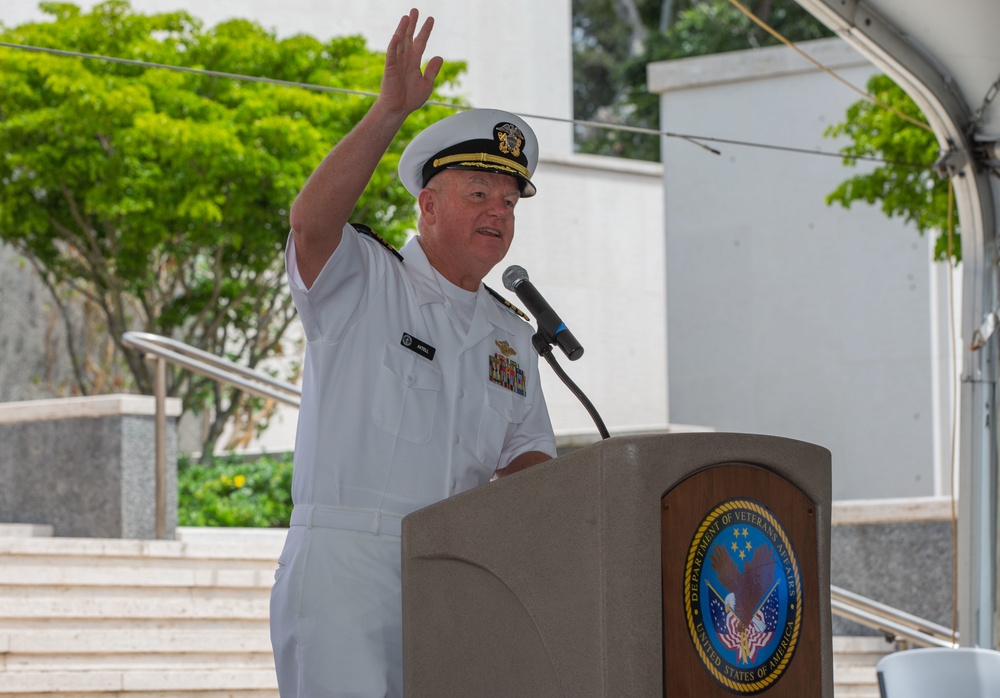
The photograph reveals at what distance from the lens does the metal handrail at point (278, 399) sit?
660 cm

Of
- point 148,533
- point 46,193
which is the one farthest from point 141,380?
point 148,533

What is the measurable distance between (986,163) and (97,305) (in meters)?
8.73

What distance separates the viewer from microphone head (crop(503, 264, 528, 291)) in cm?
233

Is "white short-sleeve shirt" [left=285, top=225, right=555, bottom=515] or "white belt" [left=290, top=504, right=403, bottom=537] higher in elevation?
"white short-sleeve shirt" [left=285, top=225, right=555, bottom=515]

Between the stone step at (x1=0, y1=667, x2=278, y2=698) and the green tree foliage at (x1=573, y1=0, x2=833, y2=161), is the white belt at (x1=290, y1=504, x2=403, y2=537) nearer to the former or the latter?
the stone step at (x1=0, y1=667, x2=278, y2=698)

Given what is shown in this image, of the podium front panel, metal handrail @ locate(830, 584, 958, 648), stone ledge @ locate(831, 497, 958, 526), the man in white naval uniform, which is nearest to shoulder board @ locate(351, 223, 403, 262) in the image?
the man in white naval uniform

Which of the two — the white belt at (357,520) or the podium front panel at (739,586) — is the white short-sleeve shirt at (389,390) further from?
the podium front panel at (739,586)

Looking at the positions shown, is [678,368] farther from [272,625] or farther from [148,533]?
[272,625]

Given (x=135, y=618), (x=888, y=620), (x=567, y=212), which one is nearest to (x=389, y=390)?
(x=135, y=618)

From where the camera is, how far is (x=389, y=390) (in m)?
2.35

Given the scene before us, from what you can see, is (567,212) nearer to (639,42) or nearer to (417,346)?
(639,42)

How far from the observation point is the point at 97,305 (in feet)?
39.4

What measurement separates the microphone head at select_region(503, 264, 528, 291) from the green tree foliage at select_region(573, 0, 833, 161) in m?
15.3

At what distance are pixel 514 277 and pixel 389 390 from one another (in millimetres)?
280
